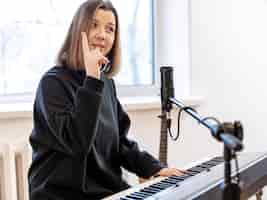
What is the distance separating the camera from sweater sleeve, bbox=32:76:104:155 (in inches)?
49.0

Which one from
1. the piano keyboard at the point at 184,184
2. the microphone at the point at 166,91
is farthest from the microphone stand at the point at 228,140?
the microphone at the point at 166,91

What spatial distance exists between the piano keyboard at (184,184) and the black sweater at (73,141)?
0.20 metres

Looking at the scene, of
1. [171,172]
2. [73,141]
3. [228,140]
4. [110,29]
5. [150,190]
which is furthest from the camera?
[110,29]

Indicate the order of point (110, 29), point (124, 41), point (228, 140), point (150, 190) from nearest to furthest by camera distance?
point (228, 140), point (150, 190), point (110, 29), point (124, 41)

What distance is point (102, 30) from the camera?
4.80ft

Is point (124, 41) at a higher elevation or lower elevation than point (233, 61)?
higher

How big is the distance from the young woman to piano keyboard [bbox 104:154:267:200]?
8 centimetres

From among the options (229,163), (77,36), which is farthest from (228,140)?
(77,36)

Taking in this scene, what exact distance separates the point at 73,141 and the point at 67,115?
2.9 inches

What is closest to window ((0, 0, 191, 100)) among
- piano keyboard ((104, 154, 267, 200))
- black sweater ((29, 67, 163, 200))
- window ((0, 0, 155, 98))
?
window ((0, 0, 155, 98))

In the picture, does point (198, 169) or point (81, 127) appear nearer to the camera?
point (81, 127)

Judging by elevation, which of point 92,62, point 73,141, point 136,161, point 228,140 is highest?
point 92,62

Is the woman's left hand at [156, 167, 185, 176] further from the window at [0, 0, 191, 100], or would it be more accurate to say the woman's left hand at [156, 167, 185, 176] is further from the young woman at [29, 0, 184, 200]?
the window at [0, 0, 191, 100]

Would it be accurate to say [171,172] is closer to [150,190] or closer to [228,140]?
[150,190]
